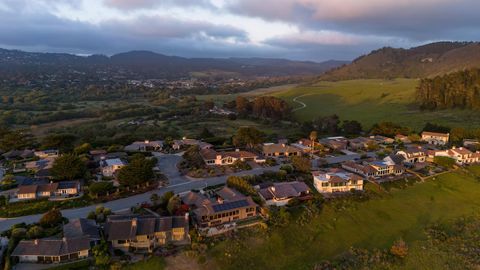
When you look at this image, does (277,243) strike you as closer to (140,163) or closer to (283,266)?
(283,266)

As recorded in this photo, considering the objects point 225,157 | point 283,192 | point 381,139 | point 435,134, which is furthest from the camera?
point 435,134

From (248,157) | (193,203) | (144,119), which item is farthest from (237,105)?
(193,203)

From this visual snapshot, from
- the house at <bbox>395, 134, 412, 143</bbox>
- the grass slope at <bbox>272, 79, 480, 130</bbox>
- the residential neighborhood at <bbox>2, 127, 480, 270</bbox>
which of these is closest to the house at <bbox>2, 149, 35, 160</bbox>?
the residential neighborhood at <bbox>2, 127, 480, 270</bbox>

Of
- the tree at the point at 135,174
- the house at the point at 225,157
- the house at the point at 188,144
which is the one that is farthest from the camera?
the house at the point at 188,144

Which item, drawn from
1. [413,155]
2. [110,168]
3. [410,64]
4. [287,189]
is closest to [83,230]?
[110,168]

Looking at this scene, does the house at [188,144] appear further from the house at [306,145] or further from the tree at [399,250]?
the tree at [399,250]

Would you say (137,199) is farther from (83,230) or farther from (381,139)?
(381,139)

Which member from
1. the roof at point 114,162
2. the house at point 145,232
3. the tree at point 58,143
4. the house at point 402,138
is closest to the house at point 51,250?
the house at point 145,232
